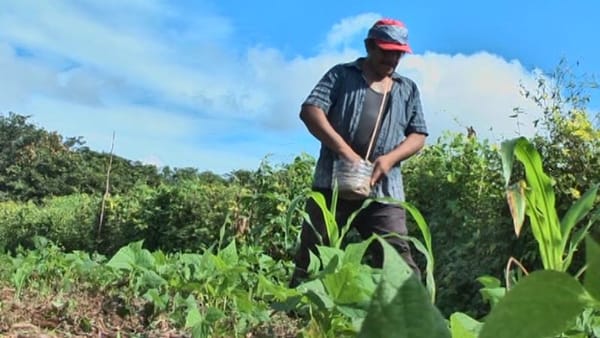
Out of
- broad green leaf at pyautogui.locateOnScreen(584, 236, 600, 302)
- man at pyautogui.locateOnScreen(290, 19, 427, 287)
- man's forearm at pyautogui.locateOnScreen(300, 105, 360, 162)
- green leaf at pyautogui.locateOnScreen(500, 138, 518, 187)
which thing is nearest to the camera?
broad green leaf at pyautogui.locateOnScreen(584, 236, 600, 302)

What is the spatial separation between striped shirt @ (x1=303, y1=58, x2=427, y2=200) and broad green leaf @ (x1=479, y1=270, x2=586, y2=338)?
3680mm

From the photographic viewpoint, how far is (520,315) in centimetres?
44

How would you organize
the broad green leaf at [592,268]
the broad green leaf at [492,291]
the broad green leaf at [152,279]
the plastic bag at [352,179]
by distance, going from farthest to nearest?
the plastic bag at [352,179], the broad green leaf at [152,279], the broad green leaf at [492,291], the broad green leaf at [592,268]

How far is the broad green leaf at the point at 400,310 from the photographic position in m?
0.44

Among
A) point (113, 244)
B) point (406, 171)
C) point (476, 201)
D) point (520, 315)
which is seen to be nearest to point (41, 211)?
point (113, 244)

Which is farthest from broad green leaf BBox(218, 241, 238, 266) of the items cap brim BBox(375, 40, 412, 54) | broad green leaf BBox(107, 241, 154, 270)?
cap brim BBox(375, 40, 412, 54)

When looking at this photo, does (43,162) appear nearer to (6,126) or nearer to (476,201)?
(6,126)

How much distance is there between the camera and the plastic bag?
12.4ft

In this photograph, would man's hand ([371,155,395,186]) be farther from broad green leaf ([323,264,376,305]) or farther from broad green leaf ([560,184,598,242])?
broad green leaf ([560,184,598,242])

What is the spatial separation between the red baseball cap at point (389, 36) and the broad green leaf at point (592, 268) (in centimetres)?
383

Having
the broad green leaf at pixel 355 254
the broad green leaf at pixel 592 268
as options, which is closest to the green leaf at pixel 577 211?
the broad green leaf at pixel 355 254

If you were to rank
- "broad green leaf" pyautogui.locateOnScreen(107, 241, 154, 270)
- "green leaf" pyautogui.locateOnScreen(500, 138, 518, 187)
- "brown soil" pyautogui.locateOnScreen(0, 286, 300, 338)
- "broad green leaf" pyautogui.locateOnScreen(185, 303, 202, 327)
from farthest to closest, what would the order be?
1. "broad green leaf" pyautogui.locateOnScreen(107, 241, 154, 270)
2. "brown soil" pyautogui.locateOnScreen(0, 286, 300, 338)
3. "broad green leaf" pyautogui.locateOnScreen(185, 303, 202, 327)
4. "green leaf" pyautogui.locateOnScreen(500, 138, 518, 187)

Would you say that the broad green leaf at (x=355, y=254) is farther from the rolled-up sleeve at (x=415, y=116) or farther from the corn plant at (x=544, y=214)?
the rolled-up sleeve at (x=415, y=116)

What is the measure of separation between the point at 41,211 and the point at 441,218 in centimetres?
1186
